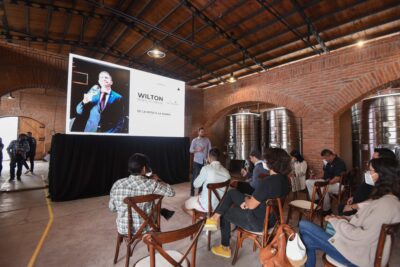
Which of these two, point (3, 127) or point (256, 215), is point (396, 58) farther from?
point (3, 127)

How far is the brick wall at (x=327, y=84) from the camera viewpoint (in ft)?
13.0

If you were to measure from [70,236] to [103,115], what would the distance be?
8.02 ft

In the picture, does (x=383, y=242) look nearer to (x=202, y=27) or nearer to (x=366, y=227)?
(x=366, y=227)

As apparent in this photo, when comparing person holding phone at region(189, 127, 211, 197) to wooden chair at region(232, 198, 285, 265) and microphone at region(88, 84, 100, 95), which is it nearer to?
microphone at region(88, 84, 100, 95)

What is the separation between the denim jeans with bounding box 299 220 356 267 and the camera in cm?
143

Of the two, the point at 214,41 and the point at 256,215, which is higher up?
the point at 214,41

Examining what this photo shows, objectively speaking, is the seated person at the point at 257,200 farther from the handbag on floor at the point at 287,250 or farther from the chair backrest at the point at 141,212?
→ the chair backrest at the point at 141,212

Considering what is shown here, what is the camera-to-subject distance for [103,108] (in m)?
4.29

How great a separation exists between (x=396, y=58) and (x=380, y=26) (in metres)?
0.93

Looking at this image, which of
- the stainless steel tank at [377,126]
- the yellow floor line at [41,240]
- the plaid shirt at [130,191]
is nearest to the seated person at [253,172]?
the plaid shirt at [130,191]

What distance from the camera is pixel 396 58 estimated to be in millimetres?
3785

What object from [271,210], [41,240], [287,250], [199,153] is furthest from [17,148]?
[287,250]

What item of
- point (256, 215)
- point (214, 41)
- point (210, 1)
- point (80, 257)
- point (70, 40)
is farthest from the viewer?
point (70, 40)

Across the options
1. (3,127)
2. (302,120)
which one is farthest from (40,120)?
(302,120)
